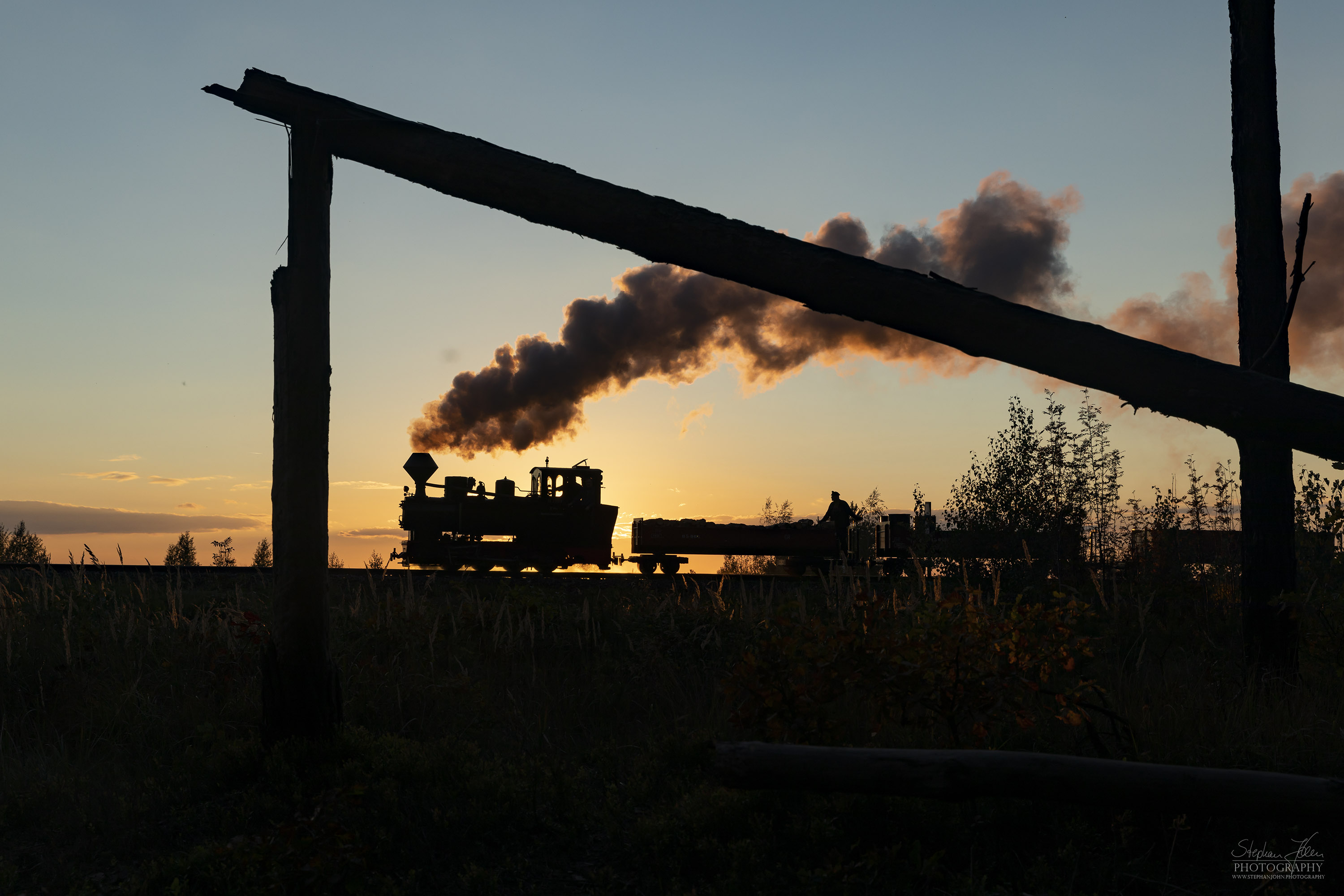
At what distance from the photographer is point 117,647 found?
758cm

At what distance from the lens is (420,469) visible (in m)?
21.3

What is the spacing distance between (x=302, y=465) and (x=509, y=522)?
1557cm

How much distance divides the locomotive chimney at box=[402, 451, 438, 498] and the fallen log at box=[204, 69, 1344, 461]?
16.4 m

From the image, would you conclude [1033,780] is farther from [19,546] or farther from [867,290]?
[19,546]

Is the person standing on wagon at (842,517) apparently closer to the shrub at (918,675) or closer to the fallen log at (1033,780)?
the shrub at (918,675)

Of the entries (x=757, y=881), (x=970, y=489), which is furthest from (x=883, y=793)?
(x=970, y=489)

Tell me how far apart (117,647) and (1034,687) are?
25.1ft

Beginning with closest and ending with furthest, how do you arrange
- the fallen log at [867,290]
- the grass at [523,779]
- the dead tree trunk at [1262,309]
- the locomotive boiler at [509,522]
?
the fallen log at [867,290] → the grass at [523,779] → the dead tree trunk at [1262,309] → the locomotive boiler at [509,522]

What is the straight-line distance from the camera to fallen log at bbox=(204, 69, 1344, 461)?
149 inches

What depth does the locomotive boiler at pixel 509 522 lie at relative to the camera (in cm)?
2042

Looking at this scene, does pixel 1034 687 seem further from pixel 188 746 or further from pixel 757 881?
pixel 188 746

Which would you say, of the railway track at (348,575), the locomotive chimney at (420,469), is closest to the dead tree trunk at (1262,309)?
the railway track at (348,575)

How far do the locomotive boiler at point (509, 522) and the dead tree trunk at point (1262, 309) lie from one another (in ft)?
51.9

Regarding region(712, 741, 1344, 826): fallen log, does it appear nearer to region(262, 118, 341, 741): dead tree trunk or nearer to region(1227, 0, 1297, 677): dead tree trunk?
region(262, 118, 341, 741): dead tree trunk
